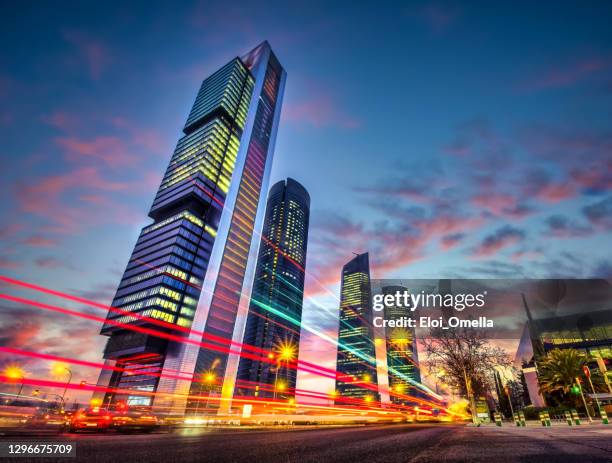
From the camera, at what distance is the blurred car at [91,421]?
13.5 m

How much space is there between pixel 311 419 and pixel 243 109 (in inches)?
4814

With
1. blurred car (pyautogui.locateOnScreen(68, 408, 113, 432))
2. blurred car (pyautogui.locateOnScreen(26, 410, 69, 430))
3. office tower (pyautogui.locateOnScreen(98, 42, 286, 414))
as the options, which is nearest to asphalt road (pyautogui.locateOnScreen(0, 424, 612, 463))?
blurred car (pyautogui.locateOnScreen(68, 408, 113, 432))

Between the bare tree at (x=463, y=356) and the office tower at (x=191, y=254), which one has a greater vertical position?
the office tower at (x=191, y=254)

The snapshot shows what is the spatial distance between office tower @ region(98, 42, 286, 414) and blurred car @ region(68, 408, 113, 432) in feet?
155

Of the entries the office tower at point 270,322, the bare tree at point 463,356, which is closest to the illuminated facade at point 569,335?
the bare tree at point 463,356


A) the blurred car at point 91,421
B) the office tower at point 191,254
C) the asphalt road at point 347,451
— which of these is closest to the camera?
the asphalt road at point 347,451

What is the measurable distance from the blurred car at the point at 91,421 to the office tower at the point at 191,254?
4714 cm

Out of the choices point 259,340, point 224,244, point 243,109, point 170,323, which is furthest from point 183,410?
point 259,340

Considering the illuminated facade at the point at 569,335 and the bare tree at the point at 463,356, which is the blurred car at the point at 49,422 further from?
the illuminated facade at the point at 569,335

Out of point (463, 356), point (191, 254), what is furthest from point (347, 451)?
point (191, 254)

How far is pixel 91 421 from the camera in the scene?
14.0 meters

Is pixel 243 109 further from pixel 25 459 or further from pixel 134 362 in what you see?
pixel 25 459

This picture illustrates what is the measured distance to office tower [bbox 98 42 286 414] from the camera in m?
78.8

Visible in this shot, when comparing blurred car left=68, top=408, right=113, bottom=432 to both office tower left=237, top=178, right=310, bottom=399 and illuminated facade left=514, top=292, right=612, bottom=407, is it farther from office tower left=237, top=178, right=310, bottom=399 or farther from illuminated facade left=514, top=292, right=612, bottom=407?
office tower left=237, top=178, right=310, bottom=399
